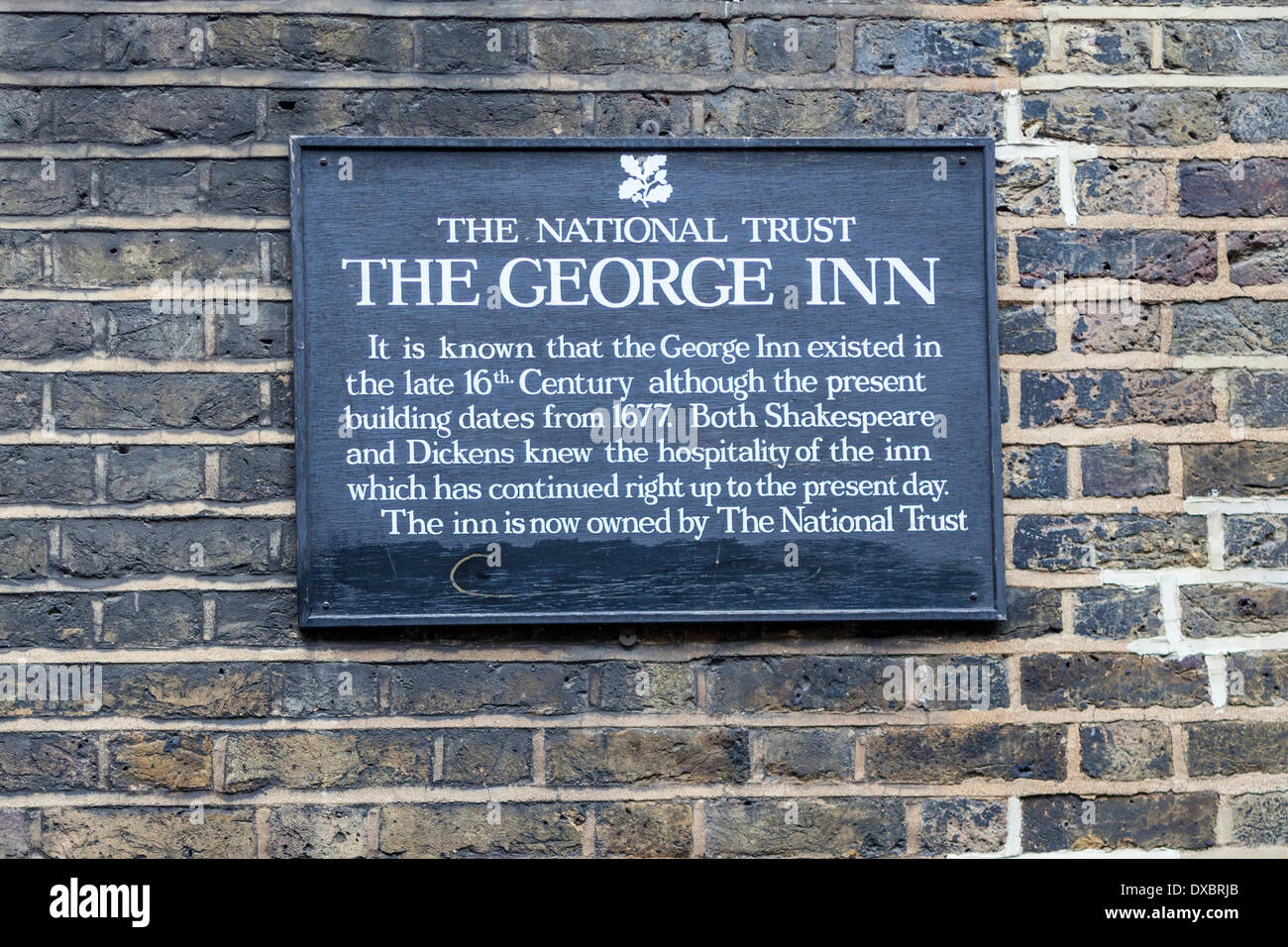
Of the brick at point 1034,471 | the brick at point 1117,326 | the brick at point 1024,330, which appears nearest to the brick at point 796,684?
the brick at point 1034,471

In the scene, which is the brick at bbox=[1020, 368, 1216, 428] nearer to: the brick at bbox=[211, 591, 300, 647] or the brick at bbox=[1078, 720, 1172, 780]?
the brick at bbox=[1078, 720, 1172, 780]

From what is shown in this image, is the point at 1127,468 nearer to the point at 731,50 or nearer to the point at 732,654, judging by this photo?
the point at 732,654

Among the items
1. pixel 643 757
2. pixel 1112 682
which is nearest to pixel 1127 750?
pixel 1112 682

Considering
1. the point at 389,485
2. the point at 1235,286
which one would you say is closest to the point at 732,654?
the point at 389,485

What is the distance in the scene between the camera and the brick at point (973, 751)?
238 cm

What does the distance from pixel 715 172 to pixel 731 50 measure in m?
0.29

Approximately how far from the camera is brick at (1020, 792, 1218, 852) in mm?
2383

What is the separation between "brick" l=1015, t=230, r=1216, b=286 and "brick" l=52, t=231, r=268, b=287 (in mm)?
1749

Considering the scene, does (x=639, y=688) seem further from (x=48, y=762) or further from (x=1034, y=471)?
(x=48, y=762)

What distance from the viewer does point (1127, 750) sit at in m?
2.39

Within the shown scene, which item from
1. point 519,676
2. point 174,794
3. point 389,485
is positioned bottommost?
point 174,794

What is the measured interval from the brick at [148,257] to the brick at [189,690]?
0.85 m

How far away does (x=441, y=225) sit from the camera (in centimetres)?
238

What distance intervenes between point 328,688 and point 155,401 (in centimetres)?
74
